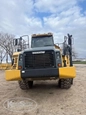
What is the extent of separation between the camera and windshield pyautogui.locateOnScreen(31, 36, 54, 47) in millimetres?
8242

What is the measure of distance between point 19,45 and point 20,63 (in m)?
2.36

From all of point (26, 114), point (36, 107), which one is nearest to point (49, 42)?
point (36, 107)

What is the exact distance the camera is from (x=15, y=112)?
525cm

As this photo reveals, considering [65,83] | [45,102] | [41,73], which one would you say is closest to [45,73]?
[41,73]

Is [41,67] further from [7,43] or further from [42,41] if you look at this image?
[7,43]

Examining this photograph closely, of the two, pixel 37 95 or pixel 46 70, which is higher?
pixel 46 70

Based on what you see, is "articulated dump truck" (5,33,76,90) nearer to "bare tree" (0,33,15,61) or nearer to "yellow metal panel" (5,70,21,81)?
"yellow metal panel" (5,70,21,81)

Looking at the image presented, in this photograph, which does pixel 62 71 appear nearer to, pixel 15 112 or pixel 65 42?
pixel 15 112

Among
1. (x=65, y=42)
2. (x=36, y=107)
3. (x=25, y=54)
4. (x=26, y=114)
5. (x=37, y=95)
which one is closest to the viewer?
(x=26, y=114)

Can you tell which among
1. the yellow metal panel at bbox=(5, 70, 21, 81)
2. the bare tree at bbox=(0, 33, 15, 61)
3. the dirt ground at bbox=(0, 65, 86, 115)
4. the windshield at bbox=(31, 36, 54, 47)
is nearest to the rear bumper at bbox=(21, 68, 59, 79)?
the yellow metal panel at bbox=(5, 70, 21, 81)

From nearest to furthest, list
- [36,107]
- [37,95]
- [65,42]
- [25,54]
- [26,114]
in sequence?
[26,114] → [36,107] → [25,54] → [37,95] → [65,42]

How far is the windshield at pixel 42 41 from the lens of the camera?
8.24m

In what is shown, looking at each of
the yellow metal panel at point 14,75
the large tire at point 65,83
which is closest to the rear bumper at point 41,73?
the yellow metal panel at point 14,75

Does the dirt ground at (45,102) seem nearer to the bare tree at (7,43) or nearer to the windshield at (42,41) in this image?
the windshield at (42,41)
